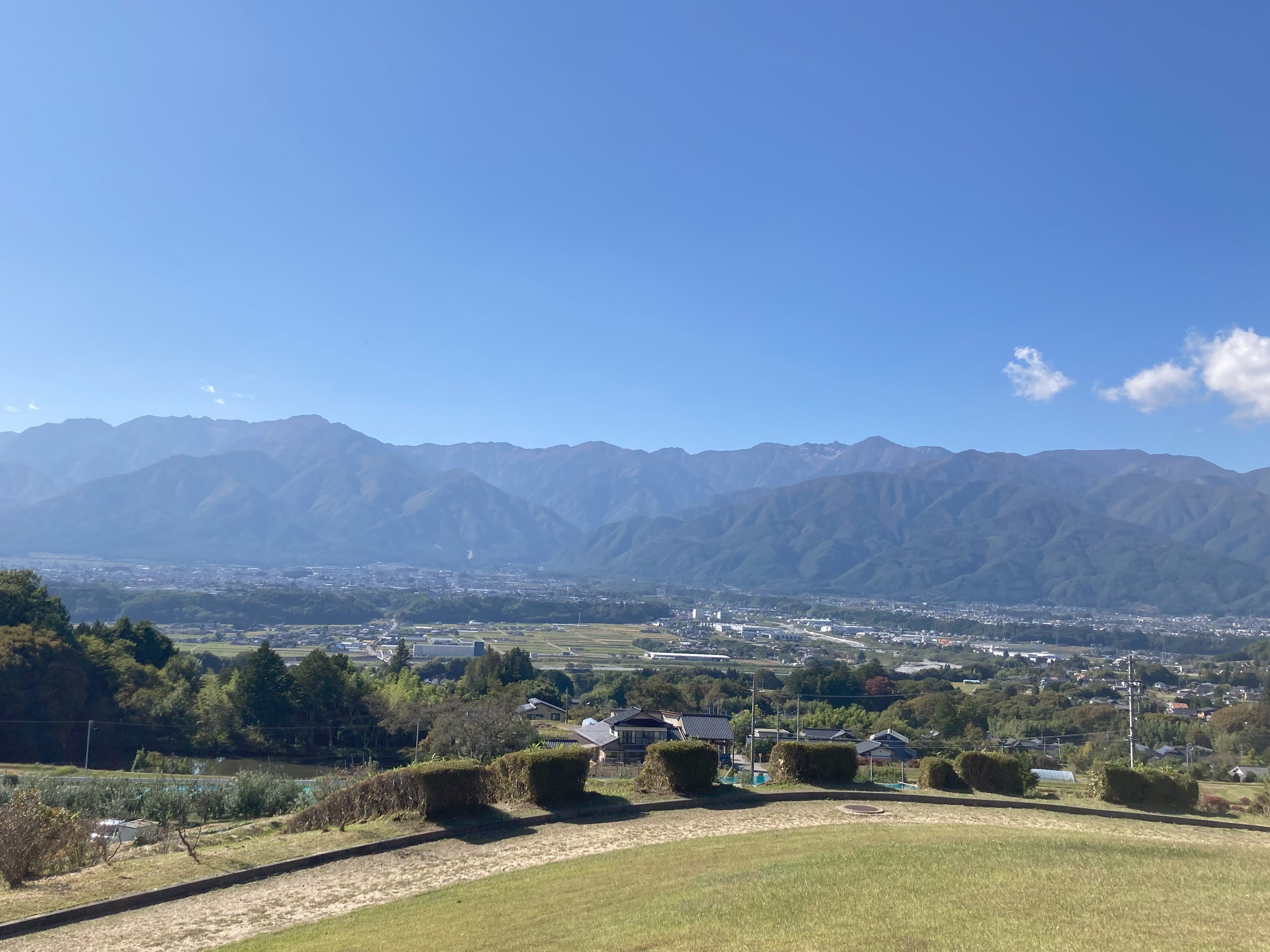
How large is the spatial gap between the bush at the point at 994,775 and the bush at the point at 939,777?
142mm

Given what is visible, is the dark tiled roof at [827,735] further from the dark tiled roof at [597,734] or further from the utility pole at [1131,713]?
the utility pole at [1131,713]

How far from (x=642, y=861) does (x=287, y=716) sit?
31.6m

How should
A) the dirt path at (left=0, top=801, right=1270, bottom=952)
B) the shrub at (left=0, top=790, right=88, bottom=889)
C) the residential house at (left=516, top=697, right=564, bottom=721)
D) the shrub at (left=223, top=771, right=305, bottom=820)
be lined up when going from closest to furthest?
1. the dirt path at (left=0, top=801, right=1270, bottom=952)
2. the shrub at (left=0, top=790, right=88, bottom=889)
3. the shrub at (left=223, top=771, right=305, bottom=820)
4. the residential house at (left=516, top=697, right=564, bottom=721)

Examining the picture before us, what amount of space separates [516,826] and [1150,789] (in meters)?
13.2

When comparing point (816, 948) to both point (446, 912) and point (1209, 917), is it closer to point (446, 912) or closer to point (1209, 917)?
point (1209, 917)

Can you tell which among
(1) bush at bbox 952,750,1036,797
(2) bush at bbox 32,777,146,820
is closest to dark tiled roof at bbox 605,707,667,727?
(1) bush at bbox 952,750,1036,797

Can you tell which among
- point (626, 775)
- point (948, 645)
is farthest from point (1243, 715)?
point (948, 645)

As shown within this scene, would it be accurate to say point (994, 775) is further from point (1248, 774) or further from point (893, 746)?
point (1248, 774)

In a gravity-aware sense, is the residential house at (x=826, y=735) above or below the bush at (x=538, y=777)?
below

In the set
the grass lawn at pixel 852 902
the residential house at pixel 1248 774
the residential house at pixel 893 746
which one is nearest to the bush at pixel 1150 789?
the grass lawn at pixel 852 902

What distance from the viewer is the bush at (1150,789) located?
1709 centimetres

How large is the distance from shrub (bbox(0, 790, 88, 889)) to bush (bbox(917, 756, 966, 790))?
1586 centimetres

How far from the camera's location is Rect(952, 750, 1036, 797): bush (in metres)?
18.1

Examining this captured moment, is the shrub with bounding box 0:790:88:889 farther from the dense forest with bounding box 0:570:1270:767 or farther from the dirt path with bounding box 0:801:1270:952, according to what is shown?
the dense forest with bounding box 0:570:1270:767
